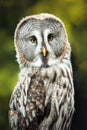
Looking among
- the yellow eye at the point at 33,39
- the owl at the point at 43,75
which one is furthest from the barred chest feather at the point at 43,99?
the yellow eye at the point at 33,39

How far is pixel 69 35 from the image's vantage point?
2.88 metres

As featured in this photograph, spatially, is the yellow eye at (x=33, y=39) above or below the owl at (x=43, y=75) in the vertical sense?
above

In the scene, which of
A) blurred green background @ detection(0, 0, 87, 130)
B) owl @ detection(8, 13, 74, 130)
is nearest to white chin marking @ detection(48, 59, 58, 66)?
owl @ detection(8, 13, 74, 130)

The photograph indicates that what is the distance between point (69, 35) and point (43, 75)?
10.7 inches

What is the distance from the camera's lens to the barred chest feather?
2.80 meters

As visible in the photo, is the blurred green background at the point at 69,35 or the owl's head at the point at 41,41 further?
the blurred green background at the point at 69,35

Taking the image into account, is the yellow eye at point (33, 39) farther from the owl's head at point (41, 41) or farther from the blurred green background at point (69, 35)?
the blurred green background at point (69, 35)

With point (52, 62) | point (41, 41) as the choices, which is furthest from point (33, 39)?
point (52, 62)

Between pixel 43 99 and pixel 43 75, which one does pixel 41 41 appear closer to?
pixel 43 75

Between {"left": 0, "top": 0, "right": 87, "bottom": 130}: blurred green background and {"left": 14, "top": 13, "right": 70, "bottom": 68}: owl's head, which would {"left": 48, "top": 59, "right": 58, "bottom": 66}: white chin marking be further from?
{"left": 0, "top": 0, "right": 87, "bottom": 130}: blurred green background

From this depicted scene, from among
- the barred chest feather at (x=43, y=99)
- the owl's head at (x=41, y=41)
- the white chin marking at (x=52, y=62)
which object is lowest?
the barred chest feather at (x=43, y=99)

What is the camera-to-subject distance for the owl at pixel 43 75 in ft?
9.14

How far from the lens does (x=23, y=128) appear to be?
2.81m

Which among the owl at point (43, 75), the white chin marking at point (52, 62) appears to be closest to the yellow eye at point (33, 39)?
the owl at point (43, 75)
